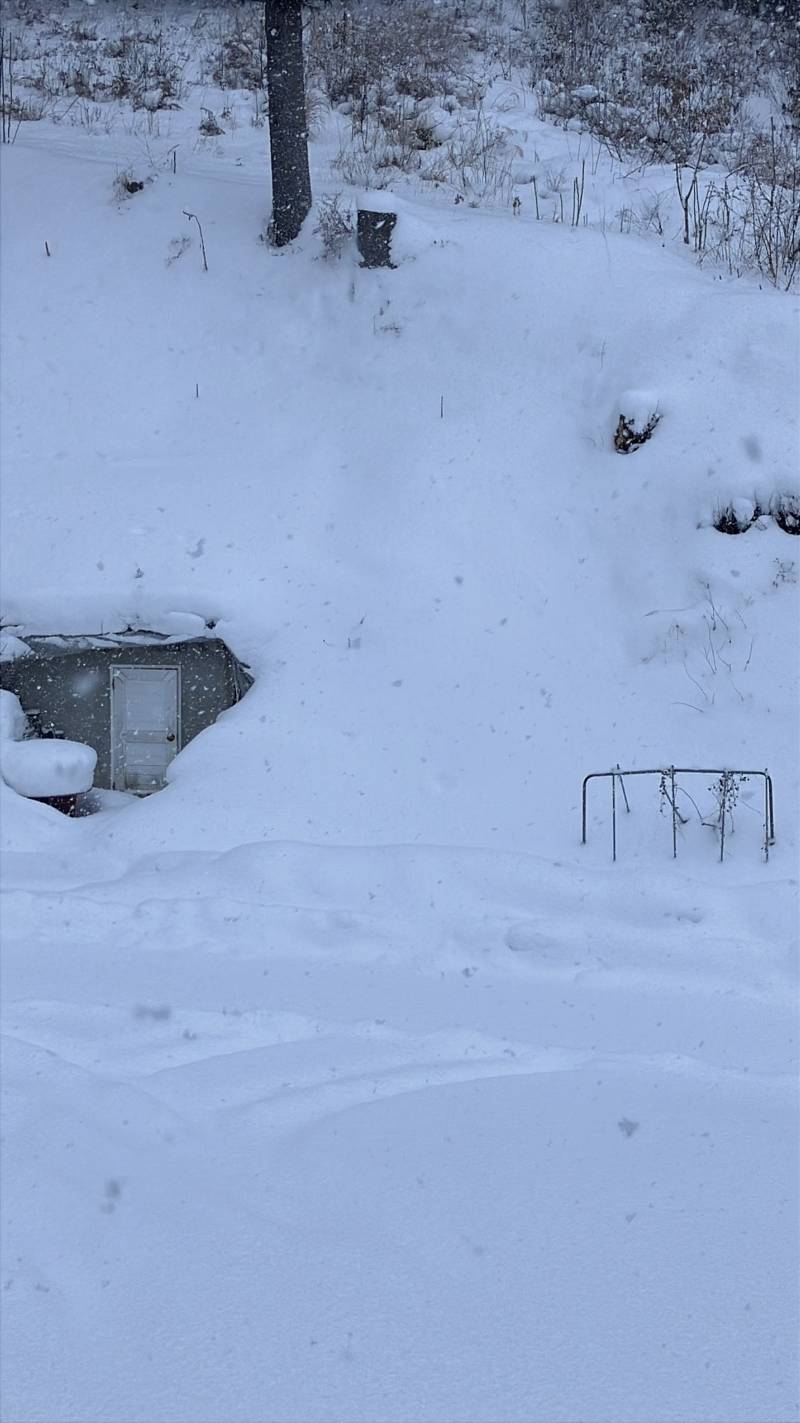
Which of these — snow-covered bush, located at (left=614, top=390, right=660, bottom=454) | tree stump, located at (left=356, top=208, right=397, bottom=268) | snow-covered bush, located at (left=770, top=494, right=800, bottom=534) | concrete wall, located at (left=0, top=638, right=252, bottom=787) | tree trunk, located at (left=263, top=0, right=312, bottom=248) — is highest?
tree trunk, located at (left=263, top=0, right=312, bottom=248)

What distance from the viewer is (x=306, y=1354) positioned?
10.4 ft

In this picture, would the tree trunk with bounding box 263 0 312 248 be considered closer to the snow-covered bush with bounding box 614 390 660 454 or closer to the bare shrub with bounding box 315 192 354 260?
the bare shrub with bounding box 315 192 354 260

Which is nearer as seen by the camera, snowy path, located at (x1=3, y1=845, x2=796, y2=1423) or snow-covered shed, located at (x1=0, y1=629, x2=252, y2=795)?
snowy path, located at (x1=3, y1=845, x2=796, y2=1423)

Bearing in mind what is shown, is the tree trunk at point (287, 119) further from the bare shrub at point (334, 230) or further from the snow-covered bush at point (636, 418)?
the snow-covered bush at point (636, 418)

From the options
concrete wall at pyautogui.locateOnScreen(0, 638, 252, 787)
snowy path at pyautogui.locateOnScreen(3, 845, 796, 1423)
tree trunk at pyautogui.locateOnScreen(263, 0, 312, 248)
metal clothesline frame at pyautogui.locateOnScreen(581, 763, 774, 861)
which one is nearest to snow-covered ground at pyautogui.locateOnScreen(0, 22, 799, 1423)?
snowy path at pyautogui.locateOnScreen(3, 845, 796, 1423)

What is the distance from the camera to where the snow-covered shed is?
8.64m

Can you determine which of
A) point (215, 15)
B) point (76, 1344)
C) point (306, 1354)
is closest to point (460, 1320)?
point (306, 1354)

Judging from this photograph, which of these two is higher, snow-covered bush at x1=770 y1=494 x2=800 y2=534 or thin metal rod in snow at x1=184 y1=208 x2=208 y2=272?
thin metal rod in snow at x1=184 y1=208 x2=208 y2=272

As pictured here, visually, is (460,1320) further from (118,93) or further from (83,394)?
(118,93)

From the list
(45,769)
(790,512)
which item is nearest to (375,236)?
(790,512)

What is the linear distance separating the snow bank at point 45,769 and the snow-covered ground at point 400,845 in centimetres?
21

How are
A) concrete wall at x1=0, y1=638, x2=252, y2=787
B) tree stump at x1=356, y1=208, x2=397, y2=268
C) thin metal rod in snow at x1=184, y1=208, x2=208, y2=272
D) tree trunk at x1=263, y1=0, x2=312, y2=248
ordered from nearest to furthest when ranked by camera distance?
concrete wall at x1=0, y1=638, x2=252, y2=787 → tree trunk at x1=263, y1=0, x2=312, y2=248 → tree stump at x1=356, y1=208, x2=397, y2=268 → thin metal rod in snow at x1=184, y1=208, x2=208, y2=272

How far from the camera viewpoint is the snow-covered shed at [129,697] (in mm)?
8641

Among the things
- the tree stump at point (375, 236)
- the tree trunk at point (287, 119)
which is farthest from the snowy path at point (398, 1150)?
the tree trunk at point (287, 119)
